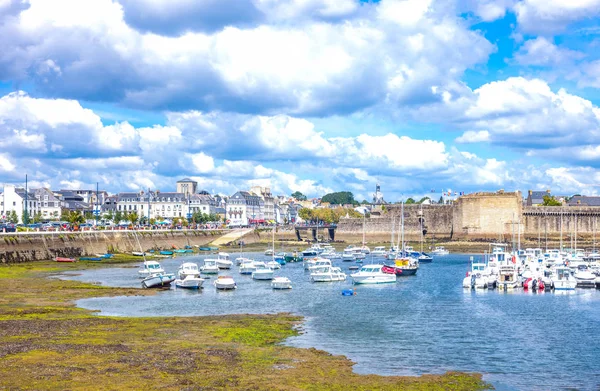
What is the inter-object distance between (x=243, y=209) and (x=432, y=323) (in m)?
155

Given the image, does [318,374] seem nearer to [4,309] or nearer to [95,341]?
[95,341]

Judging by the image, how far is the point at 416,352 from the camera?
2677 centimetres

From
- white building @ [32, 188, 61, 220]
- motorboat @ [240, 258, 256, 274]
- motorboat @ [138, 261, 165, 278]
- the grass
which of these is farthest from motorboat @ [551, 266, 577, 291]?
white building @ [32, 188, 61, 220]

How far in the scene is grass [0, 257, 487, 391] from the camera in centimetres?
2038

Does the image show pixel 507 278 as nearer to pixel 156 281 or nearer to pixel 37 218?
pixel 156 281

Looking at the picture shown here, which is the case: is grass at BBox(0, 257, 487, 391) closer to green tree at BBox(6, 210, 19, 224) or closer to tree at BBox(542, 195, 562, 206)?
green tree at BBox(6, 210, 19, 224)

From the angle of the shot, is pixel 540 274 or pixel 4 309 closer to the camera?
pixel 4 309

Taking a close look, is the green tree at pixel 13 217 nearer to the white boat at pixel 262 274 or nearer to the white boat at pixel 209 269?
the white boat at pixel 209 269

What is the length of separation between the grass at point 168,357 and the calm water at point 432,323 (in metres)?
1.54

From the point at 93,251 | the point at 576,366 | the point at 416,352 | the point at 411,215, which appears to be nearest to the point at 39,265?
the point at 93,251

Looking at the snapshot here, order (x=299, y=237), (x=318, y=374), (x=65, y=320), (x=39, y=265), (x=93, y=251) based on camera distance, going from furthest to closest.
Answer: (x=299, y=237)
(x=93, y=251)
(x=39, y=265)
(x=65, y=320)
(x=318, y=374)

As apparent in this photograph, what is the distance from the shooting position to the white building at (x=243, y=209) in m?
185

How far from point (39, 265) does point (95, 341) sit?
44910 millimetres

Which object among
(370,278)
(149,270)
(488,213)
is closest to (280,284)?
(370,278)
